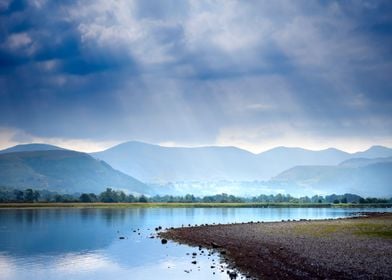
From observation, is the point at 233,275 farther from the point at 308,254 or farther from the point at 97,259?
the point at 97,259

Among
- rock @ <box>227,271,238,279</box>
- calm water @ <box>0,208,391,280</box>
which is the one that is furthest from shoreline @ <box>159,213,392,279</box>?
calm water @ <box>0,208,391,280</box>

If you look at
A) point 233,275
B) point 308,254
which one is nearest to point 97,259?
point 233,275

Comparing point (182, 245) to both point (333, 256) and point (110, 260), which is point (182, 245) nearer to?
point (110, 260)

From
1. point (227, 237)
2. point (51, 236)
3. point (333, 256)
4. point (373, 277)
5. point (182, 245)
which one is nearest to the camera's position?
point (373, 277)

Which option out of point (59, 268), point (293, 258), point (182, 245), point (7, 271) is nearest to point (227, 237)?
point (182, 245)

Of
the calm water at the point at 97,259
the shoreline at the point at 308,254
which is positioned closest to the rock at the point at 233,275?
the calm water at the point at 97,259

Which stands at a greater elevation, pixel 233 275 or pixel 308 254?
pixel 308 254

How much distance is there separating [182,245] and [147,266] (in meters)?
16.5

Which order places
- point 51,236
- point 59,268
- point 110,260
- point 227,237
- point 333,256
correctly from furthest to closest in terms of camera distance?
point 51,236 → point 227,237 → point 110,260 → point 59,268 → point 333,256

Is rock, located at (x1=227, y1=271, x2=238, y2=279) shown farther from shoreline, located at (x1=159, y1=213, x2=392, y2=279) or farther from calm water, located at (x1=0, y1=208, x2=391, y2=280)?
shoreline, located at (x1=159, y1=213, x2=392, y2=279)

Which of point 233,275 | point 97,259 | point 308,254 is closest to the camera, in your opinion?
point 233,275

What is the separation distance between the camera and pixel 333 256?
141 feet

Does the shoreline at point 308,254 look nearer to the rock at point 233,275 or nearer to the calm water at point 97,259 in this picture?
the rock at point 233,275

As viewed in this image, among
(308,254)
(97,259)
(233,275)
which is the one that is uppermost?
(308,254)
